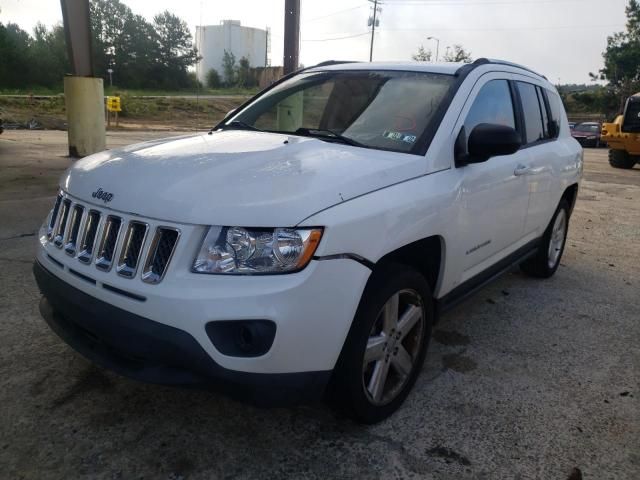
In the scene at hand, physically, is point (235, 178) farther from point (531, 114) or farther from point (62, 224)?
point (531, 114)

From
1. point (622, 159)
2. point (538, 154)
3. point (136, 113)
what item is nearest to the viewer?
point (538, 154)

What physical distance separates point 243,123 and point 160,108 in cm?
3705

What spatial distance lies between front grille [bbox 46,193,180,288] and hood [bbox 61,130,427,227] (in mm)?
61

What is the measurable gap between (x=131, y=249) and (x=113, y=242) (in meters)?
0.13

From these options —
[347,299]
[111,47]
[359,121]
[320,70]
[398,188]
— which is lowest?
[347,299]

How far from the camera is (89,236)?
7.94ft

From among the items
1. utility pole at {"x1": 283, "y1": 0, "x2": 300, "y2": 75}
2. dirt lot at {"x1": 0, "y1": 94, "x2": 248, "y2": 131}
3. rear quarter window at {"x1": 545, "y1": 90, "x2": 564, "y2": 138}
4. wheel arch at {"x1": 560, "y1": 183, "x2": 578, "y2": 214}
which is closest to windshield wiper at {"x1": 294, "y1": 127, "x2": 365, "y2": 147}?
rear quarter window at {"x1": 545, "y1": 90, "x2": 564, "y2": 138}

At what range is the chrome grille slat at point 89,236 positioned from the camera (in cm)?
238

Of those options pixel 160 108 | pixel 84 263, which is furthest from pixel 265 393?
pixel 160 108

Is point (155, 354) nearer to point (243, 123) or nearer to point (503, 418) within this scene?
point (503, 418)

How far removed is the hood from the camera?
2.09m

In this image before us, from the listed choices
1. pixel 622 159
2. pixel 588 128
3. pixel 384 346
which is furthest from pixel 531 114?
pixel 588 128

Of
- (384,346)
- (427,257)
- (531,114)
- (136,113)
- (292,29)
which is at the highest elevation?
(292,29)

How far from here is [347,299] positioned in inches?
86.1
